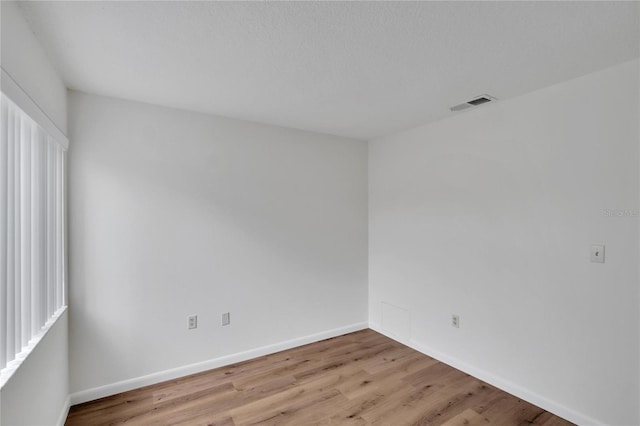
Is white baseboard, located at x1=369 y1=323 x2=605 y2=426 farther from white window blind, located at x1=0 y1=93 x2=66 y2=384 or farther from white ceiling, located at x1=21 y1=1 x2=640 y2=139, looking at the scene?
white window blind, located at x1=0 y1=93 x2=66 y2=384

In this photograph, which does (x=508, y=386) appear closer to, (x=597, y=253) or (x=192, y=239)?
(x=597, y=253)

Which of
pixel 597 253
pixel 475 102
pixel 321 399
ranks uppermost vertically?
pixel 475 102

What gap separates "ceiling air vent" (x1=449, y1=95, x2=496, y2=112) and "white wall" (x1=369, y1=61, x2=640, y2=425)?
0.45 ft

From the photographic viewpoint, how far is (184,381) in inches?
103

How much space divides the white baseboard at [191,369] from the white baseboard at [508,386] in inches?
38.6

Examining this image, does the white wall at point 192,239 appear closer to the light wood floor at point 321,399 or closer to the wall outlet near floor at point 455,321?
the light wood floor at point 321,399

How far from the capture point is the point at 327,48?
5.66ft

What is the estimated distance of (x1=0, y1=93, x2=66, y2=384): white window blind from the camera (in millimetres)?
1268

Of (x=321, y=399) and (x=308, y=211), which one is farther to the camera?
(x=308, y=211)

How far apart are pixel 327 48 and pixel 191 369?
2.78 meters

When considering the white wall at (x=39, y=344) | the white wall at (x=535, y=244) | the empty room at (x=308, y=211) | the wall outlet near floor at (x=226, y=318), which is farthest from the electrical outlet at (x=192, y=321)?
the white wall at (x=535, y=244)

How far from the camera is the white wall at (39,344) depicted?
4.15 feet

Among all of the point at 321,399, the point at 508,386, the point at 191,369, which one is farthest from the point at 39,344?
the point at 508,386

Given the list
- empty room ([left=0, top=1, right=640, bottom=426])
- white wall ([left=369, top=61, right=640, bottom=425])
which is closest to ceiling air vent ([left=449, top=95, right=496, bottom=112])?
empty room ([left=0, top=1, right=640, bottom=426])
